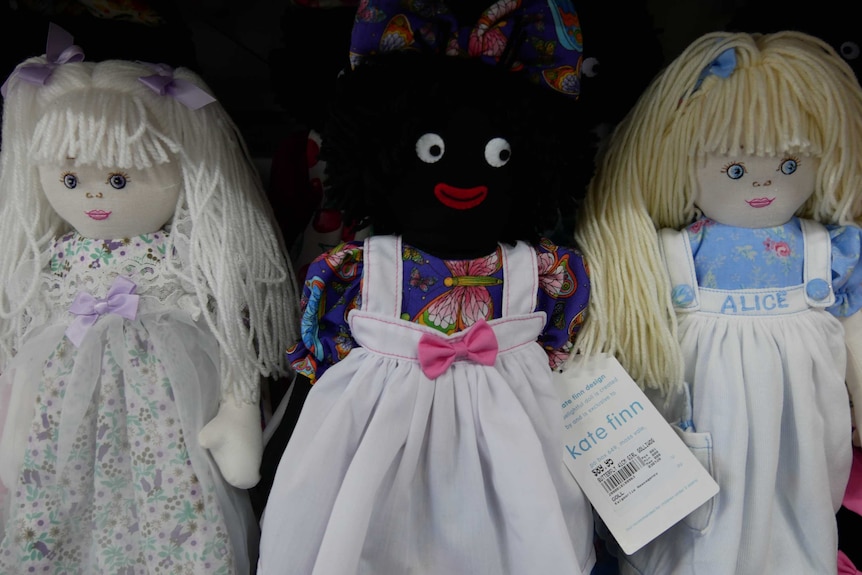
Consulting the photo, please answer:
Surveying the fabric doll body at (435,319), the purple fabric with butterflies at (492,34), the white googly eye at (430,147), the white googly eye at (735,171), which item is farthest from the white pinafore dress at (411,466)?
the white googly eye at (735,171)

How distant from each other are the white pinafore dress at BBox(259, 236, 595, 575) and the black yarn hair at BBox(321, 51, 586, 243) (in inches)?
3.4

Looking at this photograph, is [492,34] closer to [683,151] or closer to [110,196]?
[683,151]

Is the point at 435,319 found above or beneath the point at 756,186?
beneath

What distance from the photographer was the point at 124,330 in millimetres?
754

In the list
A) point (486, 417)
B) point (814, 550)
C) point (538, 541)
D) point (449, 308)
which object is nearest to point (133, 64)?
point (449, 308)

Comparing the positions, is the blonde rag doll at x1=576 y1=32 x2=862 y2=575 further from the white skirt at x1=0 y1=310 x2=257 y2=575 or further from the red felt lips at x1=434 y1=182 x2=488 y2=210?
the white skirt at x1=0 y1=310 x2=257 y2=575

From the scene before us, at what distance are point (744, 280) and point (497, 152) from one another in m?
0.33

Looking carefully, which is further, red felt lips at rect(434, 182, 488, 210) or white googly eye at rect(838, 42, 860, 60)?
white googly eye at rect(838, 42, 860, 60)

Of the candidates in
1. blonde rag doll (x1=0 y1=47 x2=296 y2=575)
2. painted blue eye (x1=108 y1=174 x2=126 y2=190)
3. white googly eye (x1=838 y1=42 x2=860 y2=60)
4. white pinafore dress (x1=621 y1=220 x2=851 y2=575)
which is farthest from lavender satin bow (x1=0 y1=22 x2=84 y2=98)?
white googly eye (x1=838 y1=42 x2=860 y2=60)

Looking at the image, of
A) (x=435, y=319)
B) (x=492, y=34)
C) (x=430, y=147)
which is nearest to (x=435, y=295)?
(x=435, y=319)

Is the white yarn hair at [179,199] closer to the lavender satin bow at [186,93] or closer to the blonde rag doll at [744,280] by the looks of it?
the lavender satin bow at [186,93]

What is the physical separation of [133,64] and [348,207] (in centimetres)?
31

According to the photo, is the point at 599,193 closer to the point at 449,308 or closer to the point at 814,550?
the point at 449,308
